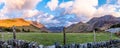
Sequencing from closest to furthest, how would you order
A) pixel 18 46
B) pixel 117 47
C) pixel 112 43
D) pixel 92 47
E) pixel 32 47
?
pixel 32 47
pixel 18 46
pixel 92 47
pixel 117 47
pixel 112 43

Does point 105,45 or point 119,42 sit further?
point 119,42

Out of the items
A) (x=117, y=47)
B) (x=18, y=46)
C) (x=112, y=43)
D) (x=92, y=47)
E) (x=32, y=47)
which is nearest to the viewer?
(x=32, y=47)

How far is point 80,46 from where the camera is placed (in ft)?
94.3

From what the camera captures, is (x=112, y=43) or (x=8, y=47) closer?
(x=8, y=47)

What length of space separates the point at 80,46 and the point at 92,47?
3687 mm

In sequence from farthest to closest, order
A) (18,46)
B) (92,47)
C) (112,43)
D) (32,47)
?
(112,43), (92,47), (18,46), (32,47)

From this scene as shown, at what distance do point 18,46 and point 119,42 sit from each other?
1852 centimetres

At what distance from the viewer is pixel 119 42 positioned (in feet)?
138

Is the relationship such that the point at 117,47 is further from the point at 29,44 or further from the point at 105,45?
the point at 29,44

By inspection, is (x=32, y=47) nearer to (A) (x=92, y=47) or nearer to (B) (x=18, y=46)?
(B) (x=18, y=46)

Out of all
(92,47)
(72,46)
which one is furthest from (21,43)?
(92,47)

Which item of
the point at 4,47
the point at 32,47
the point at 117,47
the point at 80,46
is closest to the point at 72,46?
the point at 80,46

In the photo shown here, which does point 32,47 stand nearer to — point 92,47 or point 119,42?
point 92,47

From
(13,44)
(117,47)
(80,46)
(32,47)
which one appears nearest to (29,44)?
(32,47)
